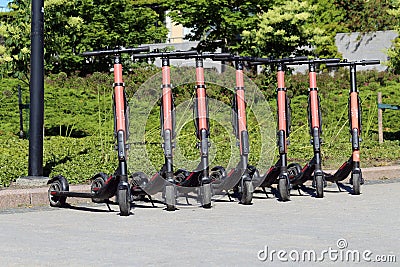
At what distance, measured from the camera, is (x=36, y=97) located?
998 centimetres

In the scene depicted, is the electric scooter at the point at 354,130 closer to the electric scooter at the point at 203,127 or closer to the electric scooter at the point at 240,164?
the electric scooter at the point at 240,164

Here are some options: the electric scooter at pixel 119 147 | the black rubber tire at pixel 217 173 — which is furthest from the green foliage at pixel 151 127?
the electric scooter at pixel 119 147

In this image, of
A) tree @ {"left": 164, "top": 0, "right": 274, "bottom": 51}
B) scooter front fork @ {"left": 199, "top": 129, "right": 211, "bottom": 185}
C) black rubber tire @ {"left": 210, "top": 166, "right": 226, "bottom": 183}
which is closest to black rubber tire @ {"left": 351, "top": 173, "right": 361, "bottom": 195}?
black rubber tire @ {"left": 210, "top": 166, "right": 226, "bottom": 183}

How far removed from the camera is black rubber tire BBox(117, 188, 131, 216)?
806cm

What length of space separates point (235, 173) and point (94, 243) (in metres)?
2.75

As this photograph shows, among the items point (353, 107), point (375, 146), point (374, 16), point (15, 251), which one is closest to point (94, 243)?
point (15, 251)

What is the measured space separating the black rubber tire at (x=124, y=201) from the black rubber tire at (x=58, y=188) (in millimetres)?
898

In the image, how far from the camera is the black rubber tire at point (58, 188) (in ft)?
28.9

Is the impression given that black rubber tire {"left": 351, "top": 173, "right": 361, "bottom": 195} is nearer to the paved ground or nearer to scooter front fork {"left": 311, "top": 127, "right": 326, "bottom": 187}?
the paved ground

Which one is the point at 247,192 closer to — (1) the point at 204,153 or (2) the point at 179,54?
(1) the point at 204,153

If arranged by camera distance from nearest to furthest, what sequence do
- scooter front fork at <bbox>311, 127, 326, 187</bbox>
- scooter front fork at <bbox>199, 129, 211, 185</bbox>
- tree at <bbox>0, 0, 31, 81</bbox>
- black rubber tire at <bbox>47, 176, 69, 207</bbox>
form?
scooter front fork at <bbox>199, 129, 211, 185</bbox> < black rubber tire at <bbox>47, 176, 69, 207</bbox> < scooter front fork at <bbox>311, 127, 326, 187</bbox> < tree at <bbox>0, 0, 31, 81</bbox>

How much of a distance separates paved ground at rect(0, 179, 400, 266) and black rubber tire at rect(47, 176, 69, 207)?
13cm

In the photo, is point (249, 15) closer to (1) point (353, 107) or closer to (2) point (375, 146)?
(2) point (375, 146)

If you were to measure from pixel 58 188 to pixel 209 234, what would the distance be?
2430 millimetres
